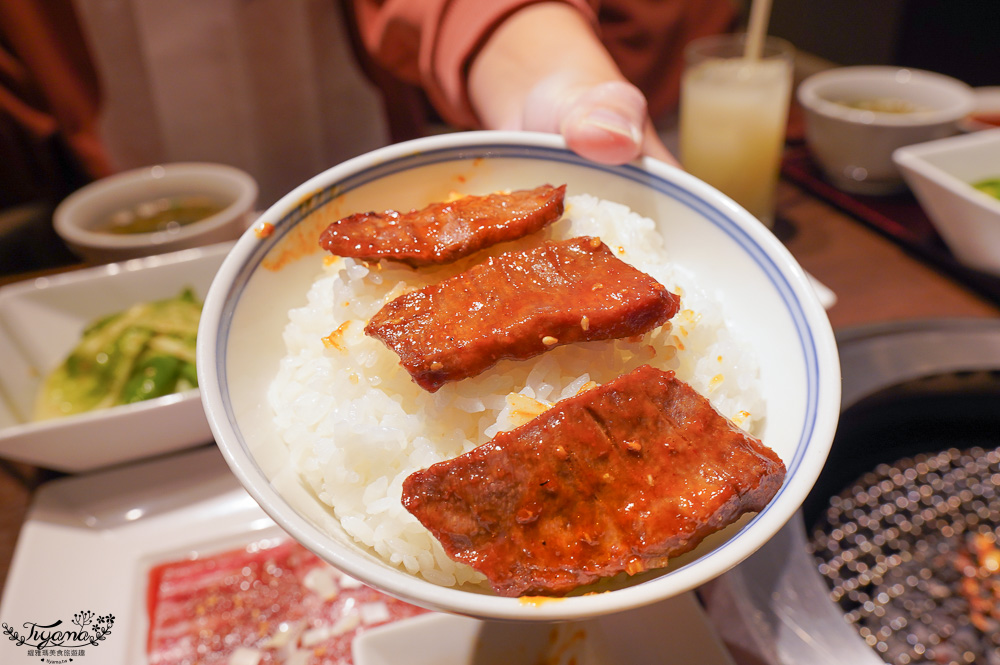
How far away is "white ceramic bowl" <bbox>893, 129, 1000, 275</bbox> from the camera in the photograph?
94.8 inches

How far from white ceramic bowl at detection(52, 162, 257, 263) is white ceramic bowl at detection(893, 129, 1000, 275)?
286cm

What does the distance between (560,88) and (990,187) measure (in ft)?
7.56

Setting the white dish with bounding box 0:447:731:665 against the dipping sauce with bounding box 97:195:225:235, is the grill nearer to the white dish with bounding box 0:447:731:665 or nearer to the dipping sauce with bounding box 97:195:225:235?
the white dish with bounding box 0:447:731:665

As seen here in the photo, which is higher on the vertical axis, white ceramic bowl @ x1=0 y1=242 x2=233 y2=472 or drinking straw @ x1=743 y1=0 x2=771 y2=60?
drinking straw @ x1=743 y1=0 x2=771 y2=60

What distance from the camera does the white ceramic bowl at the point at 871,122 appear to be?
299cm

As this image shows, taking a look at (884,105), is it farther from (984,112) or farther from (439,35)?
Result: (439,35)

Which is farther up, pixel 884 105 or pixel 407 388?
pixel 407 388

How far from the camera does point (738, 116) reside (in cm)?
290

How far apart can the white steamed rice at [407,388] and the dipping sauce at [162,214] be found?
6.86 ft

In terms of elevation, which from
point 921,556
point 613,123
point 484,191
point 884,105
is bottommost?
point 921,556

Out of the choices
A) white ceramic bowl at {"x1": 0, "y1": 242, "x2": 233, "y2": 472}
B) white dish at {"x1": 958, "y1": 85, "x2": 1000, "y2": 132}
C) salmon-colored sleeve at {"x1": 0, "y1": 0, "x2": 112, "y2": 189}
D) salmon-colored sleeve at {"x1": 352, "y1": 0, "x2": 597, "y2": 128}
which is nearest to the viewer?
white ceramic bowl at {"x1": 0, "y1": 242, "x2": 233, "y2": 472}

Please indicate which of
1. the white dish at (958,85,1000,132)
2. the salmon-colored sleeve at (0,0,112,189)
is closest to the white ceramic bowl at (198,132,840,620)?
the white dish at (958,85,1000,132)

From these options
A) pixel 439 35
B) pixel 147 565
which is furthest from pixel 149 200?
pixel 147 565

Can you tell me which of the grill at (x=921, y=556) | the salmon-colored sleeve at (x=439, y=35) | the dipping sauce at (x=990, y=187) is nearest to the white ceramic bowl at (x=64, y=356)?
the salmon-colored sleeve at (x=439, y=35)
